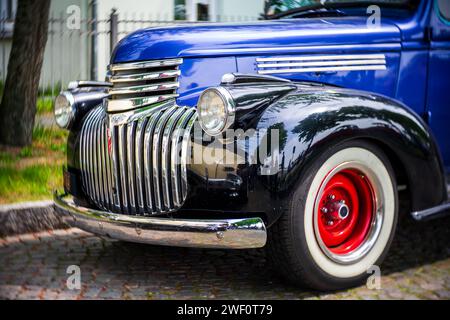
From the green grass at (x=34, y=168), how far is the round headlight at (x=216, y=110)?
2.20 metres

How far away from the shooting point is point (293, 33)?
4.06 metres

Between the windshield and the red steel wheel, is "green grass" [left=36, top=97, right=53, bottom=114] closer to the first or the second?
the windshield

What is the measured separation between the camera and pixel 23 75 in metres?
6.46

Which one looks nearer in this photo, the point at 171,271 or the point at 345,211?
the point at 345,211

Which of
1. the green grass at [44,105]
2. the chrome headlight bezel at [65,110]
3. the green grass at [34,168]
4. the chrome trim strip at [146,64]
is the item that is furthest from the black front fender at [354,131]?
the green grass at [44,105]

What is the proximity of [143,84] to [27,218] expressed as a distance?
1.58m

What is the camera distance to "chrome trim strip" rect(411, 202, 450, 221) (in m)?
3.94

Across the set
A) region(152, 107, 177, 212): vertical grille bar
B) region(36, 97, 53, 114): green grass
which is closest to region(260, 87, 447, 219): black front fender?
region(152, 107, 177, 212): vertical grille bar

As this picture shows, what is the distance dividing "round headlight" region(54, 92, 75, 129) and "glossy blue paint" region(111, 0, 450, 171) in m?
0.45

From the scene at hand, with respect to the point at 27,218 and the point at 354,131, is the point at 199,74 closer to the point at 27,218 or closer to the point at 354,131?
the point at 354,131

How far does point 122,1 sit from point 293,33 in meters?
6.38

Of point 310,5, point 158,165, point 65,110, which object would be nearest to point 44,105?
point 65,110

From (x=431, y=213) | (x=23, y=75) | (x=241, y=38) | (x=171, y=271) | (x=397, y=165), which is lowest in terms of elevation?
(x=171, y=271)
